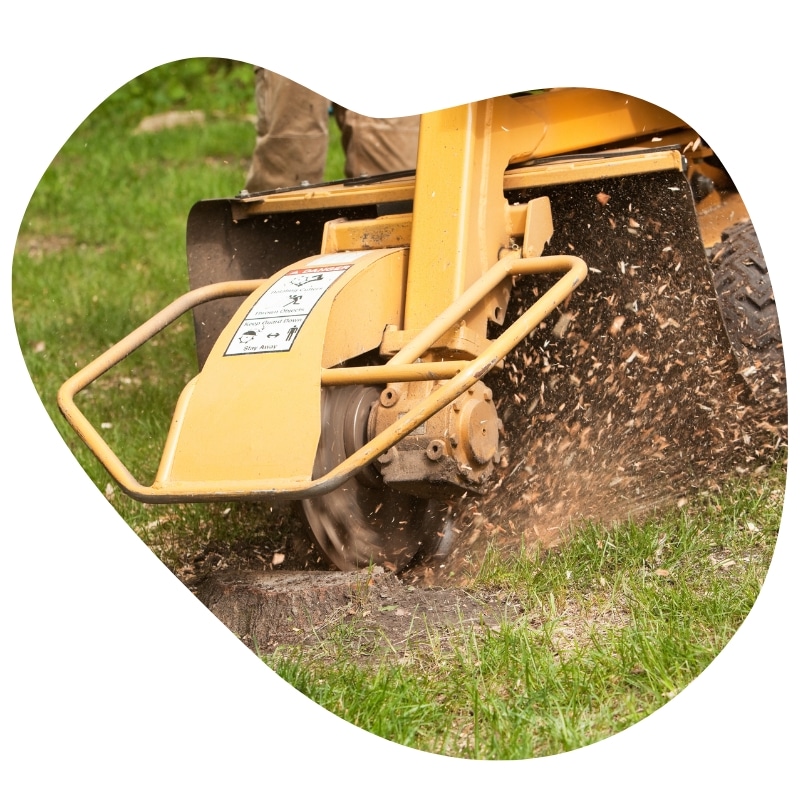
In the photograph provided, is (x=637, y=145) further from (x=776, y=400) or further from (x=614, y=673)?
(x=614, y=673)

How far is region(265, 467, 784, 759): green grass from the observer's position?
1.61 metres

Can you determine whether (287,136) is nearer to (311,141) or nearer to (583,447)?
(311,141)

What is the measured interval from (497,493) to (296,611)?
45cm

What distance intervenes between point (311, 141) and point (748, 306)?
1.36 meters

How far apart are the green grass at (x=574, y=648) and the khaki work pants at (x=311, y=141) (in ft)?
4.18

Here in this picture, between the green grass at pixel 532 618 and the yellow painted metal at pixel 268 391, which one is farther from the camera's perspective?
the yellow painted metal at pixel 268 391

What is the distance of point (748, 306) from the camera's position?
1959 millimetres

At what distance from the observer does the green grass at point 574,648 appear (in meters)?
1.61

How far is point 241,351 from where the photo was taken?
1.86 meters

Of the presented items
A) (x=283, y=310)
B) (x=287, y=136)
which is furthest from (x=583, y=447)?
(x=287, y=136)

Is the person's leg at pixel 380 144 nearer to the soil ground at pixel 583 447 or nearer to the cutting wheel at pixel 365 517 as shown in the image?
the soil ground at pixel 583 447

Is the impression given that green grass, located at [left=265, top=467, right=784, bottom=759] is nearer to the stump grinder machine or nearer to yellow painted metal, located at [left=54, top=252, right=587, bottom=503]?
the stump grinder machine

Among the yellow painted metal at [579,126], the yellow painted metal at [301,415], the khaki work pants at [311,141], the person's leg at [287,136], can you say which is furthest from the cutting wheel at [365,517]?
the khaki work pants at [311,141]

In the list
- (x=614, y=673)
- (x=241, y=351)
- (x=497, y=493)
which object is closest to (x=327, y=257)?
(x=241, y=351)
